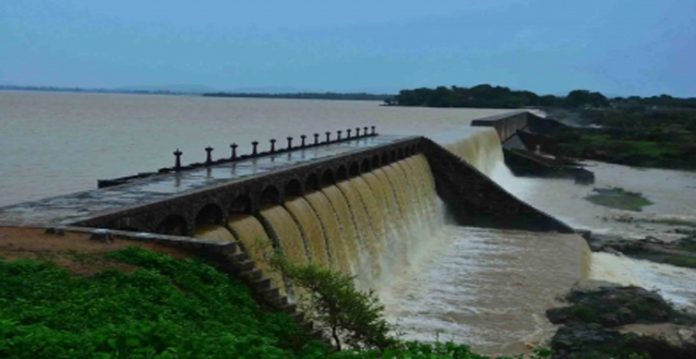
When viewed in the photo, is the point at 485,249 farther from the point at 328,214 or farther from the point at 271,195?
the point at 271,195

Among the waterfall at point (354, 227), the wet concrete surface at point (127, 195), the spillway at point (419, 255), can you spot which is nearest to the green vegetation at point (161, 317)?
the waterfall at point (354, 227)

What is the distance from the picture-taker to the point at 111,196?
779 inches

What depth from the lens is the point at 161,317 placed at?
10.6 m

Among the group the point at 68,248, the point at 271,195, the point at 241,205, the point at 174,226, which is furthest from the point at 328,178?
the point at 68,248

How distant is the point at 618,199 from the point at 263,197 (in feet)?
115

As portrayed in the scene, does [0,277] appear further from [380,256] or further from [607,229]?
[607,229]

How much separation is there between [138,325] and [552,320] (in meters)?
15.8

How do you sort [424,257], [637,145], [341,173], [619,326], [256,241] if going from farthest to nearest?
[637,145]
[341,173]
[424,257]
[619,326]
[256,241]

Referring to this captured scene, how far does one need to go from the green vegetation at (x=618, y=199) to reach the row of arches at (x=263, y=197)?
2104 cm

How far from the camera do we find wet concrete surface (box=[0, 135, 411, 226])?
1675cm

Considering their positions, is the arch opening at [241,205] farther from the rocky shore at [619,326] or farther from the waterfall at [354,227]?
the rocky shore at [619,326]

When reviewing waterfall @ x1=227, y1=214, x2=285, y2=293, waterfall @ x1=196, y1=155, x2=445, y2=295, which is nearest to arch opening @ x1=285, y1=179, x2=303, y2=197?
waterfall @ x1=196, y1=155, x2=445, y2=295

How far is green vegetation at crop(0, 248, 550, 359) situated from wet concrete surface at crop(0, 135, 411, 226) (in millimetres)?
3973

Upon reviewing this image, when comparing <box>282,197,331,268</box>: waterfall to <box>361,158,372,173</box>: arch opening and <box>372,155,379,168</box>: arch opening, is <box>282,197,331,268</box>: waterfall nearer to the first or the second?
<box>361,158,372,173</box>: arch opening
